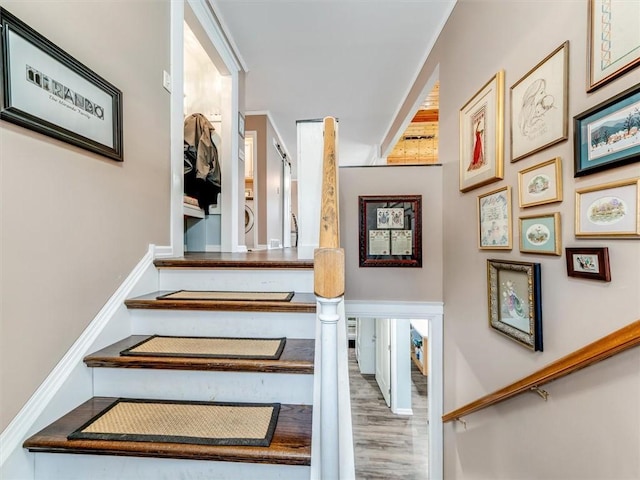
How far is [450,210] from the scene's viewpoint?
254 cm

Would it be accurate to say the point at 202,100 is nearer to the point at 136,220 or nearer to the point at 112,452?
the point at 136,220

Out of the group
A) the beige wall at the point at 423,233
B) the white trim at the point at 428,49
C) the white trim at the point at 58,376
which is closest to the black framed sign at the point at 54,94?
the white trim at the point at 58,376

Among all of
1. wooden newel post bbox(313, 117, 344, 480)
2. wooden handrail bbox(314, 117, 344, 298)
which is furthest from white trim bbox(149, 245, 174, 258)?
wooden newel post bbox(313, 117, 344, 480)

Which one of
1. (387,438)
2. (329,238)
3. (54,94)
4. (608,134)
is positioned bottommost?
(387,438)

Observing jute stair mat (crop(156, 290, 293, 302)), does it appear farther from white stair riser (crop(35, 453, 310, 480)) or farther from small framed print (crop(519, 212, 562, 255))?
small framed print (crop(519, 212, 562, 255))

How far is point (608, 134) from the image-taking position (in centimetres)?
104

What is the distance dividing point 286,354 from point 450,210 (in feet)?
6.44

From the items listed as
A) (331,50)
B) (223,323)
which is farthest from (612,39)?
(331,50)

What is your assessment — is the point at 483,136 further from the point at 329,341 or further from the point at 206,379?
the point at 206,379

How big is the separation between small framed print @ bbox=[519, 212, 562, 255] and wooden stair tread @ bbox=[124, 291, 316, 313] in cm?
113

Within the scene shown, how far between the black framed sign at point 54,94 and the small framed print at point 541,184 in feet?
6.73

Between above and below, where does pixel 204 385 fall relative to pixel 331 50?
below

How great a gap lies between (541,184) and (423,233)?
4.49 feet

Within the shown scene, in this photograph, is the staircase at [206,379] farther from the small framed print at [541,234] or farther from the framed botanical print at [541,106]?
the framed botanical print at [541,106]
